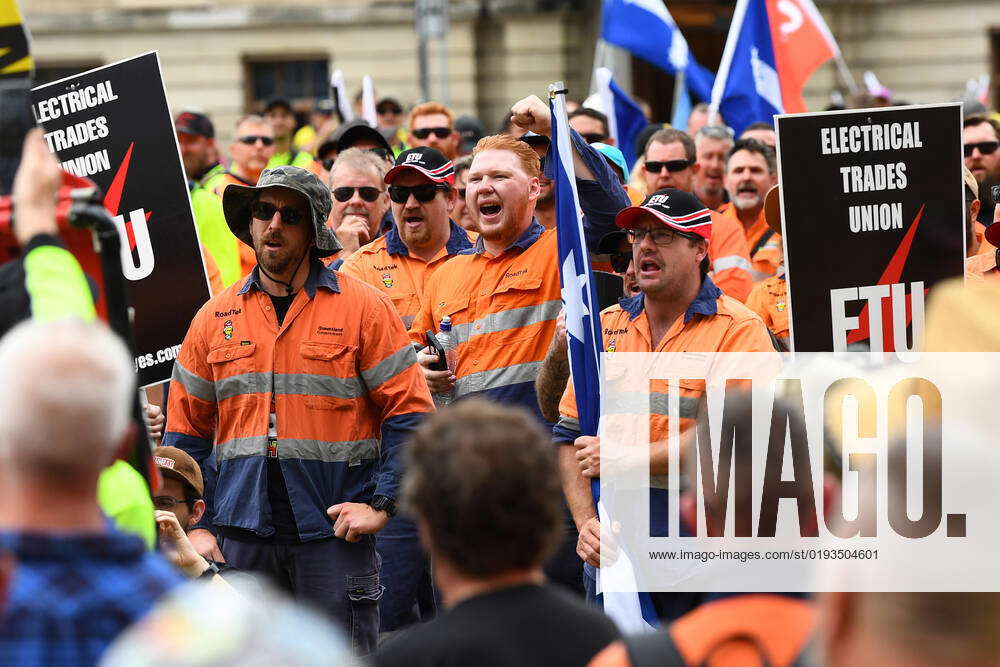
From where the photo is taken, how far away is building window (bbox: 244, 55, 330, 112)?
27.8 meters

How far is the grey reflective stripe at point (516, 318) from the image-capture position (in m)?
6.27

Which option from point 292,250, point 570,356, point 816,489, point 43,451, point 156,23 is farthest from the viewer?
point 156,23

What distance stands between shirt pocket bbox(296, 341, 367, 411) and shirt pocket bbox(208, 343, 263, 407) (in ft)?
0.56

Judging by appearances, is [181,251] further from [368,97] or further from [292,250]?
[368,97]

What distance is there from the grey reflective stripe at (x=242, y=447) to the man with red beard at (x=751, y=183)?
176 inches

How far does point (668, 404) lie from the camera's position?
5.01 meters

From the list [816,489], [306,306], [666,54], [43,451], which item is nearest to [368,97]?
[666,54]

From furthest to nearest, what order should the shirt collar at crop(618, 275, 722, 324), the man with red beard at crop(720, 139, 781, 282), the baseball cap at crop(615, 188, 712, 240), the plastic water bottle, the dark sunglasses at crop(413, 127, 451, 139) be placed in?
the dark sunglasses at crop(413, 127, 451, 139), the man with red beard at crop(720, 139, 781, 282), the plastic water bottle, the baseball cap at crop(615, 188, 712, 240), the shirt collar at crop(618, 275, 722, 324)

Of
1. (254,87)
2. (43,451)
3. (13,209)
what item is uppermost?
(254,87)

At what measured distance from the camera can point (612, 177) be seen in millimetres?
6324

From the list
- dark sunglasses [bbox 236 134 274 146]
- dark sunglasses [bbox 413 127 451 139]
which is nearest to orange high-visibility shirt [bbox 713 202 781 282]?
dark sunglasses [bbox 413 127 451 139]

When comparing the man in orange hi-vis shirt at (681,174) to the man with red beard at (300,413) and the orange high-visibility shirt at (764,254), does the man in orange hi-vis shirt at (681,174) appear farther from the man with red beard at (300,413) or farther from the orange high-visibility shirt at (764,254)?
the man with red beard at (300,413)

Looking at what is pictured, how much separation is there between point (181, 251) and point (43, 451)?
405 centimetres

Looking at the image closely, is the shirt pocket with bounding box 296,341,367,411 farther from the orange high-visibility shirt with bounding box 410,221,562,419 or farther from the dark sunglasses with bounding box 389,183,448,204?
the dark sunglasses with bounding box 389,183,448,204
